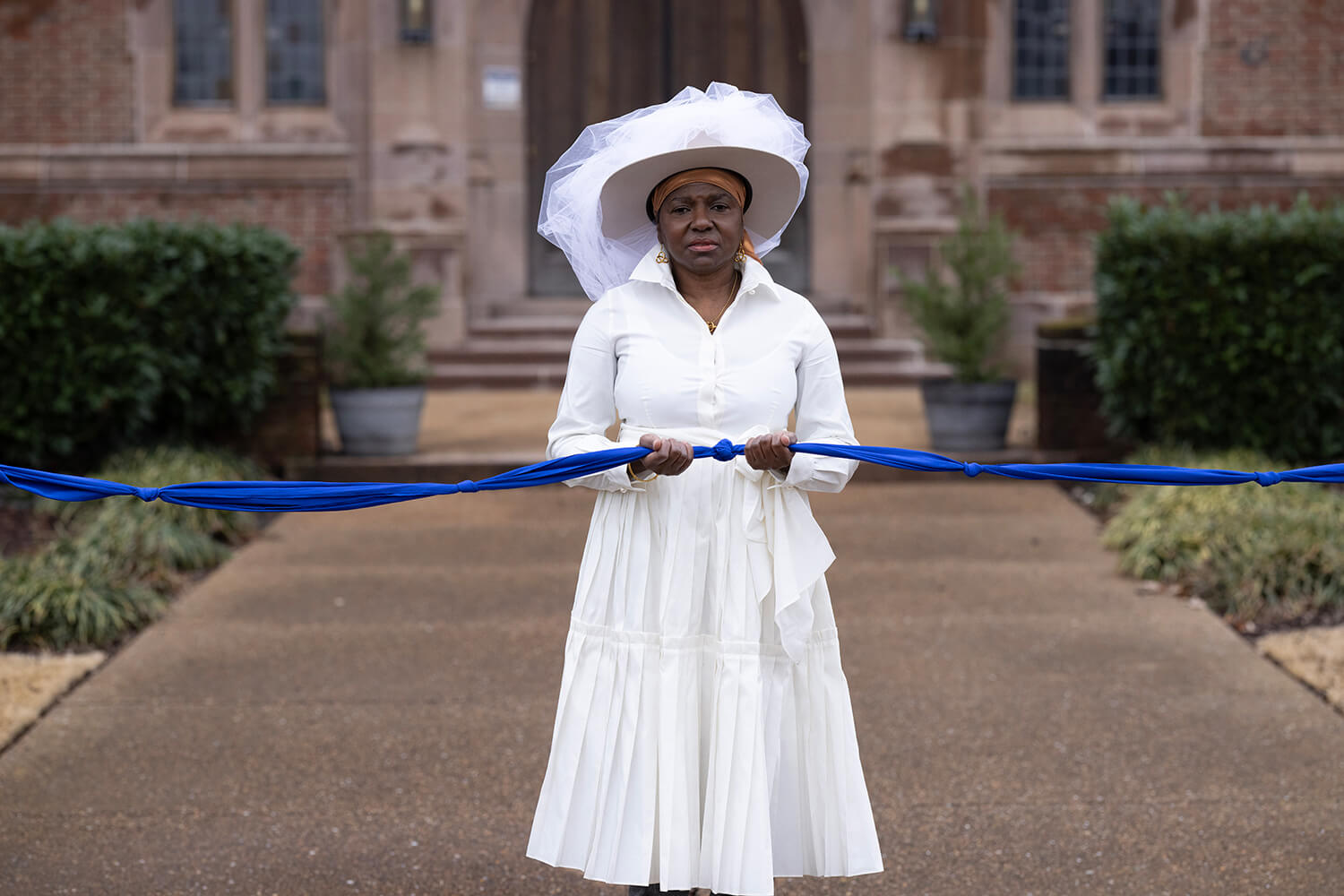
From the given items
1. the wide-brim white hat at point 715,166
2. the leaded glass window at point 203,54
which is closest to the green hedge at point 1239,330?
the wide-brim white hat at point 715,166

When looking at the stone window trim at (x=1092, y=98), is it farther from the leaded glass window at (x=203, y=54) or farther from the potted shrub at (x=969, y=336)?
the leaded glass window at (x=203, y=54)

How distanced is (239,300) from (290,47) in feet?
18.9

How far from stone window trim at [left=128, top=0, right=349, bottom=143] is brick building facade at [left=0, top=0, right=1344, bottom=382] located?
0.06 ft

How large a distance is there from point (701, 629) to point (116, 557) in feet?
15.7

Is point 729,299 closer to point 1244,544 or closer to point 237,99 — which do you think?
point 1244,544

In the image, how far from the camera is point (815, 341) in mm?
3479

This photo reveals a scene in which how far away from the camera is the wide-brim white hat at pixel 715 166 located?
11.0 ft

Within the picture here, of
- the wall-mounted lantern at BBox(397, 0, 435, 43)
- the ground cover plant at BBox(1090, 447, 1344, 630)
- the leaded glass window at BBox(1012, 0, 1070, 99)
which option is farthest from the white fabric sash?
the leaded glass window at BBox(1012, 0, 1070, 99)

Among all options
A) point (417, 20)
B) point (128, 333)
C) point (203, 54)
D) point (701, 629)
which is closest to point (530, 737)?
point (701, 629)

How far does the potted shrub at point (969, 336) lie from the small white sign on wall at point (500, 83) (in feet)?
17.2

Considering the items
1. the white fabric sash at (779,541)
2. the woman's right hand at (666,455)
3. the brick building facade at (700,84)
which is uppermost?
the brick building facade at (700,84)

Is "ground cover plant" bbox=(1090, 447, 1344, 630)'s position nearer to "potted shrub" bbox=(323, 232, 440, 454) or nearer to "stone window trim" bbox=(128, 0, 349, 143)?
"potted shrub" bbox=(323, 232, 440, 454)

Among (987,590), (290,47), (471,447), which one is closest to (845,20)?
(290,47)

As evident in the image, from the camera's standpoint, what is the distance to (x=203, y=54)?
46.4 feet
